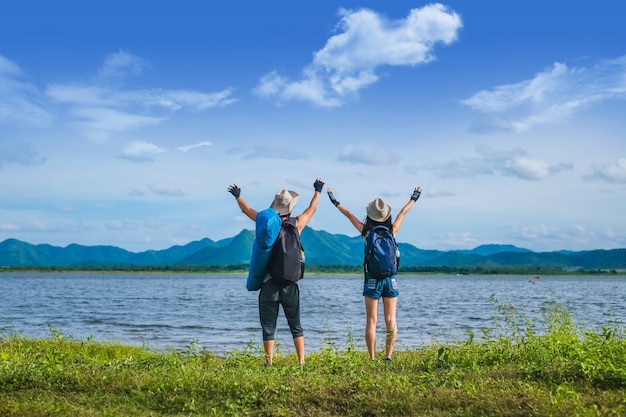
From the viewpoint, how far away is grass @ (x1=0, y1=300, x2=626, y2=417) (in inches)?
321

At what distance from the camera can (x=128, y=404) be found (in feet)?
28.8

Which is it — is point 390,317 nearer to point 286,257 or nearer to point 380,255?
point 380,255

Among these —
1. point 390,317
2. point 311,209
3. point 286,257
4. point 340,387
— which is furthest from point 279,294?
point 340,387

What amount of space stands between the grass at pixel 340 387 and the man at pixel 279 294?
0.55 meters

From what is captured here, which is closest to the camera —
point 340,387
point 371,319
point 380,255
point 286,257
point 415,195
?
point 340,387

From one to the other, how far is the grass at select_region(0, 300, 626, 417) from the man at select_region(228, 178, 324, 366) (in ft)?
1.81

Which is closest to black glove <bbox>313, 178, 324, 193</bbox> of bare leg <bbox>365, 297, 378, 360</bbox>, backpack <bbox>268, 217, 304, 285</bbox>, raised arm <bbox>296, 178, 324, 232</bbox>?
raised arm <bbox>296, 178, 324, 232</bbox>

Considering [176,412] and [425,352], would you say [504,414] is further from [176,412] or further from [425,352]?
[425,352]

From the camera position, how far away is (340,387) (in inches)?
349

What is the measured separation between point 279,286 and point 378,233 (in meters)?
1.91

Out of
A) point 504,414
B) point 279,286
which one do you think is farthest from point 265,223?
point 504,414

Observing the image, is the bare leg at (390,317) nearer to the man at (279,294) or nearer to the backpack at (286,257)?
the man at (279,294)

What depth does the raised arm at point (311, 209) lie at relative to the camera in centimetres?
1106

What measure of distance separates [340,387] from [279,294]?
235 centimetres
